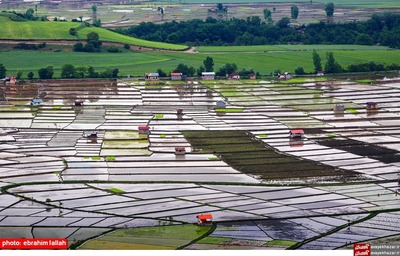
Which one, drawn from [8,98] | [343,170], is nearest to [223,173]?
[343,170]

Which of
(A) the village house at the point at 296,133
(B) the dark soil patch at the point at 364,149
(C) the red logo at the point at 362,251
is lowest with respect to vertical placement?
(B) the dark soil patch at the point at 364,149

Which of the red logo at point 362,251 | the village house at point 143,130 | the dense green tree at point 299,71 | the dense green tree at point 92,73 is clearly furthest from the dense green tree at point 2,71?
the red logo at point 362,251

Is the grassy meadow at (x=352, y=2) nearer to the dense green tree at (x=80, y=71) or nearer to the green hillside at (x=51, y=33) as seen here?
the green hillside at (x=51, y=33)

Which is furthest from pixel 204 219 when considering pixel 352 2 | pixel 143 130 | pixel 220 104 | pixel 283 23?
pixel 352 2

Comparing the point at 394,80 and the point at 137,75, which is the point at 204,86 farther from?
the point at 394,80

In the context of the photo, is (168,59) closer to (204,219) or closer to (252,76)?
(252,76)

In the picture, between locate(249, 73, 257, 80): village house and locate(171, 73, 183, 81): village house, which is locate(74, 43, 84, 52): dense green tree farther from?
locate(249, 73, 257, 80): village house

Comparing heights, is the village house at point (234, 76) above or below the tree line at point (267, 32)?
below

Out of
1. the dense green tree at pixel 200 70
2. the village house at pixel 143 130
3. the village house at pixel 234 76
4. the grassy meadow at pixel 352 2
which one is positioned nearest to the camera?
the village house at pixel 143 130

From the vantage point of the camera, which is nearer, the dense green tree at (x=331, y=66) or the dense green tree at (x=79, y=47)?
the dense green tree at (x=331, y=66)
